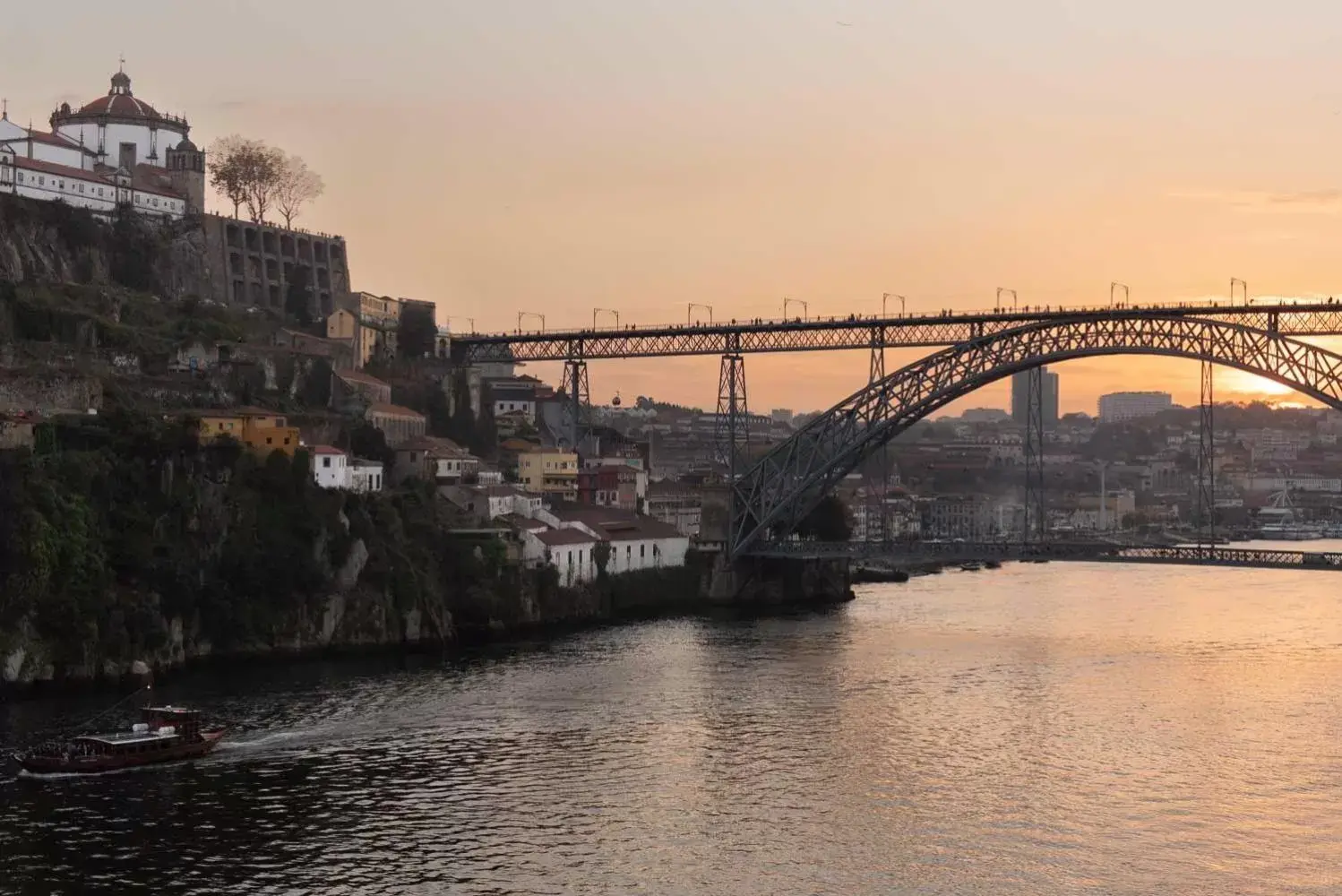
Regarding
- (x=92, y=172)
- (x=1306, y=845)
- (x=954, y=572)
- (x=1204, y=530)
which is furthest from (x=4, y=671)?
(x=1204, y=530)

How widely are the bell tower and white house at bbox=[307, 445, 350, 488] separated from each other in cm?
2864

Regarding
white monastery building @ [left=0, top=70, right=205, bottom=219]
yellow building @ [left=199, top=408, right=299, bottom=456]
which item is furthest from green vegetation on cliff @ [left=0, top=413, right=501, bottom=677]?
white monastery building @ [left=0, top=70, right=205, bottom=219]

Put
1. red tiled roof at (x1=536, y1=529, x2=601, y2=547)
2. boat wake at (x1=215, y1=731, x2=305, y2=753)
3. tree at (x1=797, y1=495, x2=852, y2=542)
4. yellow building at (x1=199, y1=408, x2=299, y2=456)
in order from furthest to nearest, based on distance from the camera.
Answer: tree at (x1=797, y1=495, x2=852, y2=542) → red tiled roof at (x1=536, y1=529, x2=601, y2=547) → yellow building at (x1=199, y1=408, x2=299, y2=456) → boat wake at (x1=215, y1=731, x2=305, y2=753)

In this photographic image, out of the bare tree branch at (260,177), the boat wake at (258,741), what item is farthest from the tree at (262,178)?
the boat wake at (258,741)

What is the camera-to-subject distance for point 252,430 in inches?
2202

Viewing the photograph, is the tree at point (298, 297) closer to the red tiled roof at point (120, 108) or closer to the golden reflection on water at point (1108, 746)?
the red tiled roof at point (120, 108)

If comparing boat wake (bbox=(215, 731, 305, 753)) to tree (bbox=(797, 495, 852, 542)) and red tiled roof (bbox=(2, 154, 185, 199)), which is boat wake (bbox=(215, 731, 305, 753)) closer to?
red tiled roof (bbox=(2, 154, 185, 199))

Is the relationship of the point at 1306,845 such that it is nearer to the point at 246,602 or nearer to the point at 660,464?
the point at 246,602

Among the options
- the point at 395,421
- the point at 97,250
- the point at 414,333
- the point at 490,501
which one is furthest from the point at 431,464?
the point at 414,333

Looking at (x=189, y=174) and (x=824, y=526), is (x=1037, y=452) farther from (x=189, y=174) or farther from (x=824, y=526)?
(x=189, y=174)

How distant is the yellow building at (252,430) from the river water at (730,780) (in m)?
9.57

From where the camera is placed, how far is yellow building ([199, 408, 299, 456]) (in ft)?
180

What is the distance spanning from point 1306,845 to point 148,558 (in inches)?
1199

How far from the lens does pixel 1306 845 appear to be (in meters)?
29.5
